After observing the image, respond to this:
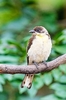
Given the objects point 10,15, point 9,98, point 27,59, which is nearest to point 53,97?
point 27,59

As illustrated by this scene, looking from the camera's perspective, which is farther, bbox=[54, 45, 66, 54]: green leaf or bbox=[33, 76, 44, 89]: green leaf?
bbox=[54, 45, 66, 54]: green leaf

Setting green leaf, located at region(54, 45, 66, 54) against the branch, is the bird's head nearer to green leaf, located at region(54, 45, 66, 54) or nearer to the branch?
green leaf, located at region(54, 45, 66, 54)

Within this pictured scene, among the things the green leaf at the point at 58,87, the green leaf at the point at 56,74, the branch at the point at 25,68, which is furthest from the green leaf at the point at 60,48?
the branch at the point at 25,68

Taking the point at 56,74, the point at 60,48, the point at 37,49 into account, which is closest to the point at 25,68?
the point at 37,49

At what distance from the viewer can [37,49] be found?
354 cm

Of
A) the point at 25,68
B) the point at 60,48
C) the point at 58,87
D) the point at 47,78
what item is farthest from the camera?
the point at 60,48

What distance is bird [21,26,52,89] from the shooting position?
353cm

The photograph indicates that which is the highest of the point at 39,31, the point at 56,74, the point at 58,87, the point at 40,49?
the point at 39,31

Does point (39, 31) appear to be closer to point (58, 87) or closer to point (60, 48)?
point (60, 48)

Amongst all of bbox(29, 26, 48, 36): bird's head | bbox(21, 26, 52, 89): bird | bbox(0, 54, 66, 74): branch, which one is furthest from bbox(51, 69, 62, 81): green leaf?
bbox(0, 54, 66, 74): branch

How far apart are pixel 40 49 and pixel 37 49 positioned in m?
0.02

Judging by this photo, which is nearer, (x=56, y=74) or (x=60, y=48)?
(x=56, y=74)

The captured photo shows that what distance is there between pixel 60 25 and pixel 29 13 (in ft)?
1.49

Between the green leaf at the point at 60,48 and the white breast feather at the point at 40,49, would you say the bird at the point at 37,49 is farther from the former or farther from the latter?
the green leaf at the point at 60,48
